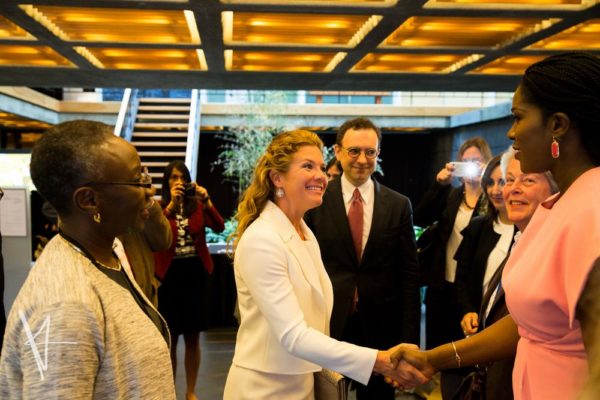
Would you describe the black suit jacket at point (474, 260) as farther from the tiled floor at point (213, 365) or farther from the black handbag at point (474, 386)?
the tiled floor at point (213, 365)

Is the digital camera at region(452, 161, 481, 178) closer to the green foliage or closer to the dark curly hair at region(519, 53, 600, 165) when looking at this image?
the dark curly hair at region(519, 53, 600, 165)

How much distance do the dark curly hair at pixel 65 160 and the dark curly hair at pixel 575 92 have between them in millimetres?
962

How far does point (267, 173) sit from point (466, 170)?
6.62ft

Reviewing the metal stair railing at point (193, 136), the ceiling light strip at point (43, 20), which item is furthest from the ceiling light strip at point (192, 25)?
the metal stair railing at point (193, 136)

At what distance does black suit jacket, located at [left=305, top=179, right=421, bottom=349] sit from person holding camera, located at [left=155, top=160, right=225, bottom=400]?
1.60 metres

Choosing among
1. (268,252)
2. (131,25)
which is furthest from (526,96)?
(131,25)

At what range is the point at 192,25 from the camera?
563 centimetres

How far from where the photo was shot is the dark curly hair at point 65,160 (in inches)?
48.3

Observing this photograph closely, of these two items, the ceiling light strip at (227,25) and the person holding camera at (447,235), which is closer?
the person holding camera at (447,235)

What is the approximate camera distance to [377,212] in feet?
10.4

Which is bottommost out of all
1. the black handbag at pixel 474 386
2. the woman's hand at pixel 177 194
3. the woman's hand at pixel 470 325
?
the black handbag at pixel 474 386

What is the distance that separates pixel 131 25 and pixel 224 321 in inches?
142

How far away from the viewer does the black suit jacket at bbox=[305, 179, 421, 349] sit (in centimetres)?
306

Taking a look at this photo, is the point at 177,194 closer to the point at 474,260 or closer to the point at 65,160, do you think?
the point at 474,260
